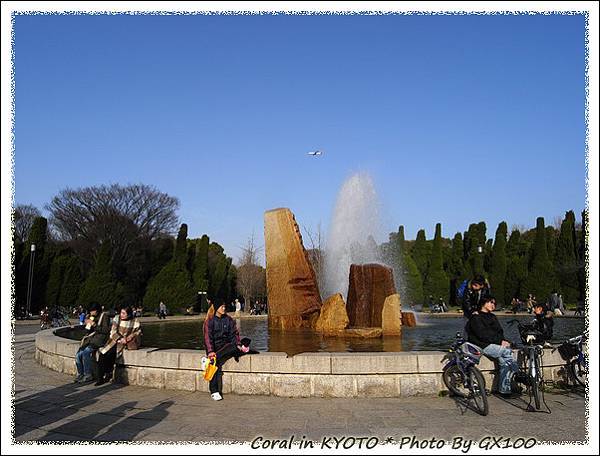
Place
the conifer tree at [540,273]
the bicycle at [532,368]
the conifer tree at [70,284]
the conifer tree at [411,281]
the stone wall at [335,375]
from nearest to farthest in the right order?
1. the bicycle at [532,368]
2. the stone wall at [335,375]
3. the conifer tree at [70,284]
4. the conifer tree at [540,273]
5. the conifer tree at [411,281]

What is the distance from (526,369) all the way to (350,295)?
28.1 feet

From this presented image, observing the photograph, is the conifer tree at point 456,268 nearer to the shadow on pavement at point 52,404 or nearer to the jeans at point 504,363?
the jeans at point 504,363

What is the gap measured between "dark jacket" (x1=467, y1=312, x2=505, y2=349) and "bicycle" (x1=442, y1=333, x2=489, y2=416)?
0.18 m

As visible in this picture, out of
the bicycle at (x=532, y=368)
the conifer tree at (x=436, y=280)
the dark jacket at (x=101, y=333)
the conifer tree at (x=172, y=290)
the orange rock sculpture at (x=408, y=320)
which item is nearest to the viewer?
the bicycle at (x=532, y=368)

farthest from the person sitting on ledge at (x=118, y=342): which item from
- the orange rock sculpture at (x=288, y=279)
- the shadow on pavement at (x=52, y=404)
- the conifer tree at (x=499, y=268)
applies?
the conifer tree at (x=499, y=268)

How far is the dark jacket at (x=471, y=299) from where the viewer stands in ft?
30.5

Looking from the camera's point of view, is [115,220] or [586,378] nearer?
[586,378]

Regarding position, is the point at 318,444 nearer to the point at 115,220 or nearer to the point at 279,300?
the point at 279,300

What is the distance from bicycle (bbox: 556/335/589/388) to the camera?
29.8 ft

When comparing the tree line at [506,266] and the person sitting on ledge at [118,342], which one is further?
the tree line at [506,266]

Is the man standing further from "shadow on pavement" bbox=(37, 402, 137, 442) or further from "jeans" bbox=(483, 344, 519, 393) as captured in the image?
"shadow on pavement" bbox=(37, 402, 137, 442)

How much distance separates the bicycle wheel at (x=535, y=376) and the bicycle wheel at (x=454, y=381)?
3.29 feet

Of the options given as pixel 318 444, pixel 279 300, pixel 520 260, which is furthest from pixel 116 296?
pixel 318 444

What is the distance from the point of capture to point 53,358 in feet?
38.6
